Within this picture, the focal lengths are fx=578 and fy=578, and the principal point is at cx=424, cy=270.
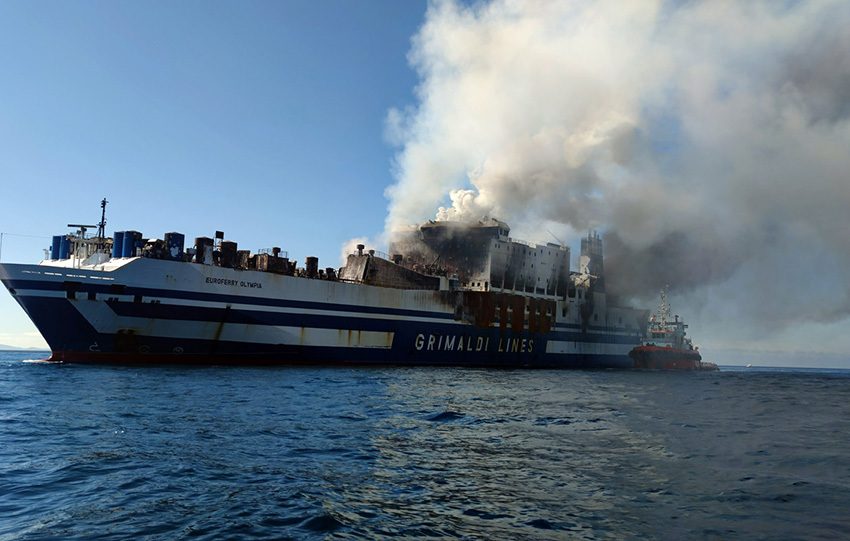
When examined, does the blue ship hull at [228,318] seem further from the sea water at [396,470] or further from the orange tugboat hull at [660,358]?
the orange tugboat hull at [660,358]

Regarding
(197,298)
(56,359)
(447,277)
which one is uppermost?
(447,277)

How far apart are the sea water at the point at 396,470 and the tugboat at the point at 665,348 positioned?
57228 millimetres

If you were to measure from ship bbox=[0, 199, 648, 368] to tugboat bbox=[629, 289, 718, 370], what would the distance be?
556 inches

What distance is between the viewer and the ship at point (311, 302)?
35.5 m

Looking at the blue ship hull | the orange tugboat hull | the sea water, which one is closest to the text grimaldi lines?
the blue ship hull

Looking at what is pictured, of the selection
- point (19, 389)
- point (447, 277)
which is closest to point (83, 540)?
point (19, 389)

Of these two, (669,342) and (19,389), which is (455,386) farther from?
(669,342)

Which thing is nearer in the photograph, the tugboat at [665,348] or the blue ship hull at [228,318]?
the blue ship hull at [228,318]

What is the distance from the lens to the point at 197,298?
→ 3778 centimetres

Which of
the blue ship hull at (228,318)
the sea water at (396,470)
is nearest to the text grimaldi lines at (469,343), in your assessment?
the blue ship hull at (228,318)

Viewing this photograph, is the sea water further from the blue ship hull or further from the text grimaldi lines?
the text grimaldi lines

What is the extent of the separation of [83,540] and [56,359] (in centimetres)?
3439

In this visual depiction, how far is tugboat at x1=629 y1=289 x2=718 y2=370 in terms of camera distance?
7856 centimetres

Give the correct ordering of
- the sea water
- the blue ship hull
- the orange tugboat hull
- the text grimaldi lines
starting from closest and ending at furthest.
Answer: the sea water → the blue ship hull → the text grimaldi lines → the orange tugboat hull
